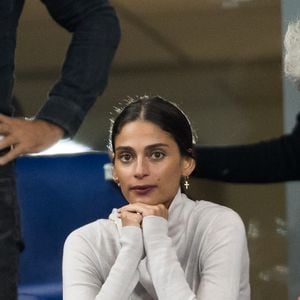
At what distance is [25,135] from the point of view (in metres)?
1.39

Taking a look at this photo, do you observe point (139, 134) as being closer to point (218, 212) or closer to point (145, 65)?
point (218, 212)

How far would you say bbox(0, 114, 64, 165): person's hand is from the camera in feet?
4.46

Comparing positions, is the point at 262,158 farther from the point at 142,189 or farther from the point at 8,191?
the point at 8,191

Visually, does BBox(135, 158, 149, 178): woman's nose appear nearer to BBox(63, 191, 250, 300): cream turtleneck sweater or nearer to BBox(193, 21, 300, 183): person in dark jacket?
BBox(63, 191, 250, 300): cream turtleneck sweater

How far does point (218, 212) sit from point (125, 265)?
235 mm

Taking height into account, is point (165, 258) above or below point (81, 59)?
below

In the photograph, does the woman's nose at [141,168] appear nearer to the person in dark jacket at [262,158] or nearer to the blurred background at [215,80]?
the person in dark jacket at [262,158]

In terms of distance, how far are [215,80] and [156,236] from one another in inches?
32.8

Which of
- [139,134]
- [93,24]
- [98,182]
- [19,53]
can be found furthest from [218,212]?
[19,53]

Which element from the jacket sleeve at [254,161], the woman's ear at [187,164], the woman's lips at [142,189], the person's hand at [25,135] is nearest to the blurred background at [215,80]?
the jacket sleeve at [254,161]

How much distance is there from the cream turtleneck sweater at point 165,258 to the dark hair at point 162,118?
0.38 ft

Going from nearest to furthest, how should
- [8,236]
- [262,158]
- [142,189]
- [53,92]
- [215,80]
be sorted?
[8,236]
[53,92]
[142,189]
[262,158]
[215,80]

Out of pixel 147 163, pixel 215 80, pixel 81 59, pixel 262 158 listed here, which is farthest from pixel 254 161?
pixel 81 59

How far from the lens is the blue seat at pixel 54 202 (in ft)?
7.01
